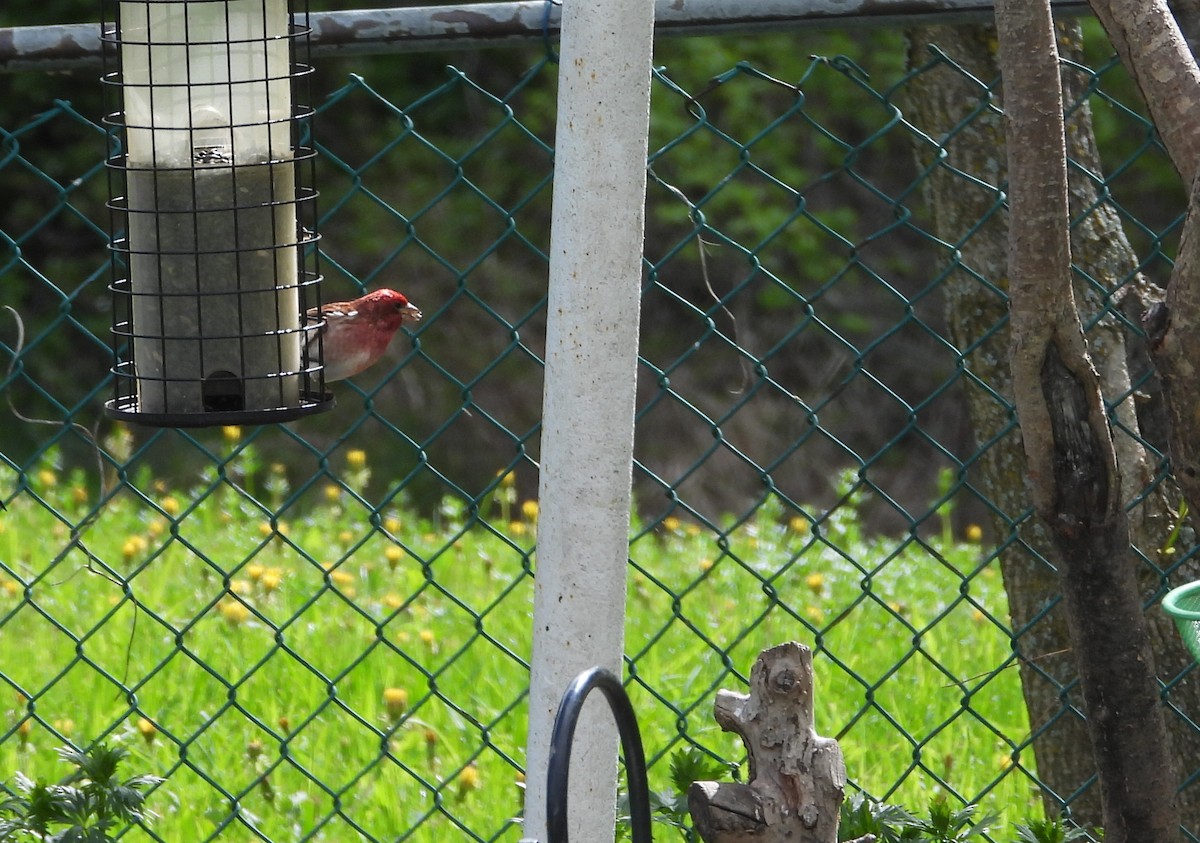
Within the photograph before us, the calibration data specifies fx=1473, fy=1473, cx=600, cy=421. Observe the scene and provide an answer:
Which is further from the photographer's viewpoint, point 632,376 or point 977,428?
point 977,428

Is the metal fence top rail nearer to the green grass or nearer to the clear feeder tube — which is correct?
the clear feeder tube

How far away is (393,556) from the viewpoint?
12.7ft

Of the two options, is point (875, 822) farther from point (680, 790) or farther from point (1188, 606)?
point (1188, 606)

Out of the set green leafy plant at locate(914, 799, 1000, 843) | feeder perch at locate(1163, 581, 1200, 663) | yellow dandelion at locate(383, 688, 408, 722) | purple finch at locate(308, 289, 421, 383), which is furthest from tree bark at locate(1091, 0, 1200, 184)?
yellow dandelion at locate(383, 688, 408, 722)

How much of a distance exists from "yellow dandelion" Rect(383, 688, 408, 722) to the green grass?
0.01 meters

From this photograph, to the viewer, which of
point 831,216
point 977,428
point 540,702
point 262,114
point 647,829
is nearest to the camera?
point 647,829

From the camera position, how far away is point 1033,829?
80.1 inches

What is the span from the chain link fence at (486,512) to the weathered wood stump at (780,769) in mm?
565

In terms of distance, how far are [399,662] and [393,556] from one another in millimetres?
478

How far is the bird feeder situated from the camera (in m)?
1.94

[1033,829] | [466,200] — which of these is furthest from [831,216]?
[1033,829]

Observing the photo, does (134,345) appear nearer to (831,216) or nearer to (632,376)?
(632,376)

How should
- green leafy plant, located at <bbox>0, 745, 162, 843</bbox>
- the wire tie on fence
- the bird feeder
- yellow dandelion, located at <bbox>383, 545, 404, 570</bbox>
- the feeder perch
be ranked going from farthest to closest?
yellow dandelion, located at <bbox>383, 545, 404, 570</bbox> → the wire tie on fence → green leafy plant, located at <bbox>0, 745, 162, 843</bbox> → the bird feeder → the feeder perch

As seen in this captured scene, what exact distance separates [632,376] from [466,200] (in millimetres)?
6696
